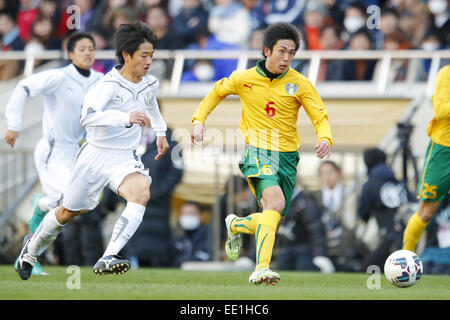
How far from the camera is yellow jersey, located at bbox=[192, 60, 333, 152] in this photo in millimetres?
10000

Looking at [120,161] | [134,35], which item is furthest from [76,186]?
[134,35]

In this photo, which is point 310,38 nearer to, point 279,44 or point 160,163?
point 160,163

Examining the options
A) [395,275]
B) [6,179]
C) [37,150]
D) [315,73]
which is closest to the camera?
[395,275]

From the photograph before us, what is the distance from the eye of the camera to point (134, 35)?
988cm

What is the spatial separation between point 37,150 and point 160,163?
323 cm

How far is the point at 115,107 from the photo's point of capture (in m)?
9.95

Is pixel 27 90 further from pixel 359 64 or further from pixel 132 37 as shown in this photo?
pixel 359 64

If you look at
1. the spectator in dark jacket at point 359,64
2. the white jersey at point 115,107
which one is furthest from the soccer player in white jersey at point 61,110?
the spectator in dark jacket at point 359,64

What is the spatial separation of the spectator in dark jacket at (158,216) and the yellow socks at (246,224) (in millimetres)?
4424

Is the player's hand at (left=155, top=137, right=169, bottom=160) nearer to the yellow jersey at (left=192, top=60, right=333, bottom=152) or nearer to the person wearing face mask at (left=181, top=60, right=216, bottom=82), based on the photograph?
the yellow jersey at (left=192, top=60, right=333, bottom=152)

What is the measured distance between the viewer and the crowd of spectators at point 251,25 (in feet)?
59.8

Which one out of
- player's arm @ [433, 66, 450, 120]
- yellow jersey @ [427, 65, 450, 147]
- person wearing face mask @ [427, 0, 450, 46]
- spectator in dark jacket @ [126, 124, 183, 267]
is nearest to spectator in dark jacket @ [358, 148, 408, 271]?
spectator in dark jacket @ [126, 124, 183, 267]

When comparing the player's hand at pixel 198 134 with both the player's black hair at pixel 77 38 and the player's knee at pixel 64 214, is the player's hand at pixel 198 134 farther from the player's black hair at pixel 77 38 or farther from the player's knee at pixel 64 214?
the player's black hair at pixel 77 38

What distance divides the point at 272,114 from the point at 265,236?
126 centimetres
